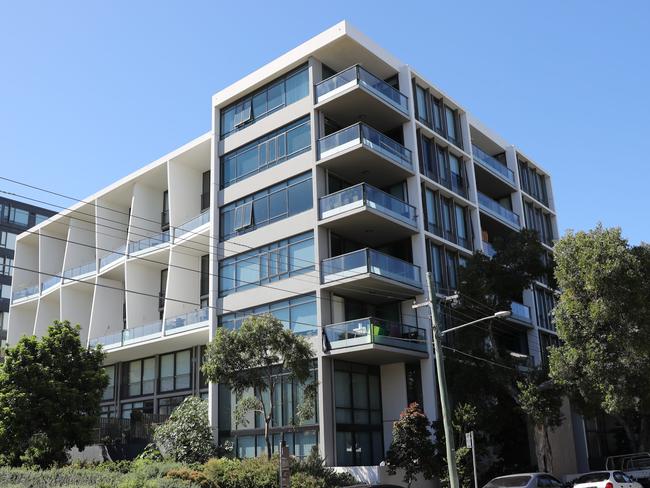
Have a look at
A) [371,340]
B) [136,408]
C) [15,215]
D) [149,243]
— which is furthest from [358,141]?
[15,215]

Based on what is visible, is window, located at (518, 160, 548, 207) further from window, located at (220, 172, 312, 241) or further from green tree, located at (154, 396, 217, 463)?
green tree, located at (154, 396, 217, 463)

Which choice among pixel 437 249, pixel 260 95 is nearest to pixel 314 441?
pixel 437 249

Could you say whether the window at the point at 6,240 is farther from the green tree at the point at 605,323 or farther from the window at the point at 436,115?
the green tree at the point at 605,323

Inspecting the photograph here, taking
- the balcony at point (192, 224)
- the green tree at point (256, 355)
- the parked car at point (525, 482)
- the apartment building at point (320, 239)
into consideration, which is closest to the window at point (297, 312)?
the apartment building at point (320, 239)

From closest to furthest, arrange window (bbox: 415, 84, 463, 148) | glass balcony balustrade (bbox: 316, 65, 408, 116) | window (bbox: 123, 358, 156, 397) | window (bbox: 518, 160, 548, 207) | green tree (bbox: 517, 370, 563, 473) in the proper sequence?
green tree (bbox: 517, 370, 563, 473)
glass balcony balustrade (bbox: 316, 65, 408, 116)
window (bbox: 415, 84, 463, 148)
window (bbox: 123, 358, 156, 397)
window (bbox: 518, 160, 548, 207)

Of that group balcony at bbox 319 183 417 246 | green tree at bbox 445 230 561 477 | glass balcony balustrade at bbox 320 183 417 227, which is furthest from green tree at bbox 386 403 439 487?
glass balcony balustrade at bbox 320 183 417 227

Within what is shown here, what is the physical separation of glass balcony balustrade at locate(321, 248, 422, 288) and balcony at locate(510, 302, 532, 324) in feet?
31.4

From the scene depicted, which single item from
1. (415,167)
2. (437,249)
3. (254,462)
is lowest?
(254,462)

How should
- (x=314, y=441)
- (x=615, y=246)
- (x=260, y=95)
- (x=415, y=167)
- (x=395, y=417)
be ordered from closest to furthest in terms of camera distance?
(x=615, y=246), (x=314, y=441), (x=395, y=417), (x=415, y=167), (x=260, y=95)

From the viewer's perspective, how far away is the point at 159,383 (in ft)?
135

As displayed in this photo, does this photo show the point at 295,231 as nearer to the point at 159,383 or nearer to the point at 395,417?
the point at 395,417

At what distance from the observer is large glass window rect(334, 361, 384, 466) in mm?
30125

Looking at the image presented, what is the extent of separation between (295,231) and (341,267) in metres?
3.37

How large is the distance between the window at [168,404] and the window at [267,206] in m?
10.5
